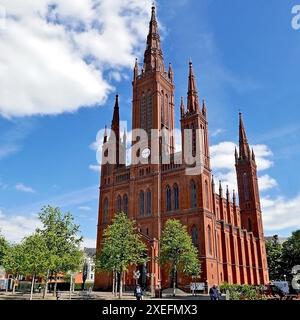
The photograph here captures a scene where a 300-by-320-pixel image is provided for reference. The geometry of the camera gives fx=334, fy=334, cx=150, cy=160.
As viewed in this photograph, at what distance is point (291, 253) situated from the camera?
78.6m

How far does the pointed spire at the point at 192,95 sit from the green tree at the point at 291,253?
39.2m

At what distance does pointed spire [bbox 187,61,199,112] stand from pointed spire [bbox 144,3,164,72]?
7.56 m

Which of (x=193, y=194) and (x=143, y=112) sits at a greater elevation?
(x=143, y=112)

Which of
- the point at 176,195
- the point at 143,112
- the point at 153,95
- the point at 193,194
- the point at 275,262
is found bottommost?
the point at 275,262

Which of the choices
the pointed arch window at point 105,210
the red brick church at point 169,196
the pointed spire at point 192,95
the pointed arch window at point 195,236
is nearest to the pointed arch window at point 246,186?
the red brick church at point 169,196

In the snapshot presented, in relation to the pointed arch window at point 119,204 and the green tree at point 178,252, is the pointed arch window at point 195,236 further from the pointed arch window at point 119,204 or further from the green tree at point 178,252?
the pointed arch window at point 119,204

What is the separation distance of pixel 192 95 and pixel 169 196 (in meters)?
19.2

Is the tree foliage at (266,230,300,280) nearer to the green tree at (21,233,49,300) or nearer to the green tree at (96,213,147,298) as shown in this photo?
the green tree at (96,213,147,298)

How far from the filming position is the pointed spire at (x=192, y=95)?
6016cm

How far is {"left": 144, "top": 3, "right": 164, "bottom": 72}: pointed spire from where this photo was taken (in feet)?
228

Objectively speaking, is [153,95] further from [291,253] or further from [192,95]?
[291,253]

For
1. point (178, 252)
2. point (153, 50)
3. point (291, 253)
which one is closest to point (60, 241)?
point (178, 252)

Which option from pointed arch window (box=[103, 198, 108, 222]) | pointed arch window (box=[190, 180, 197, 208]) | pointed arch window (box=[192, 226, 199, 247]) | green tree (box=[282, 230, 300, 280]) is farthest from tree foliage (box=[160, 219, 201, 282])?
green tree (box=[282, 230, 300, 280])
